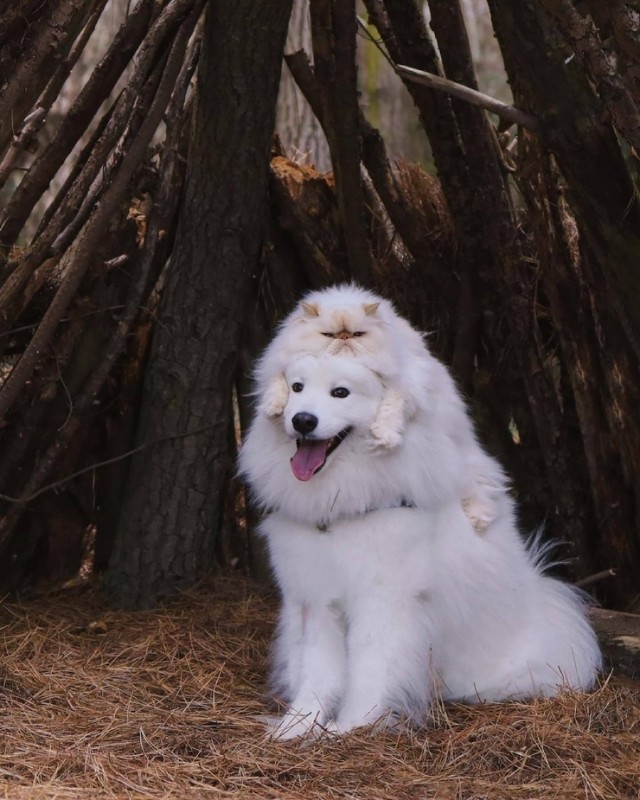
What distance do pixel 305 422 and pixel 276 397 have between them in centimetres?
21

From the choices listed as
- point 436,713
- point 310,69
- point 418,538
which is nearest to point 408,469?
point 418,538

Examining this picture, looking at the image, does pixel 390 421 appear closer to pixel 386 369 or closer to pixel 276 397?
pixel 386 369

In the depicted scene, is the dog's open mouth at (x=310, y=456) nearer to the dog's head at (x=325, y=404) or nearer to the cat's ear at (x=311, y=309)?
the dog's head at (x=325, y=404)

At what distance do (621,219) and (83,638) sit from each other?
8.14ft

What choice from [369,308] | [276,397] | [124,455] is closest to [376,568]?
[276,397]

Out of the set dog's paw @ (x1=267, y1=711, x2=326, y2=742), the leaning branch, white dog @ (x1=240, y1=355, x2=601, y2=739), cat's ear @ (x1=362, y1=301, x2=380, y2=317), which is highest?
the leaning branch

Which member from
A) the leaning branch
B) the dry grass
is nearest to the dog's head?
the dry grass

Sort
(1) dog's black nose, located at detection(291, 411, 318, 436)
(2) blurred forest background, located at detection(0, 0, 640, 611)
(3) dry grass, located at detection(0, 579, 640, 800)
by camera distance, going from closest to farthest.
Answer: (3) dry grass, located at detection(0, 579, 640, 800)
(1) dog's black nose, located at detection(291, 411, 318, 436)
(2) blurred forest background, located at detection(0, 0, 640, 611)

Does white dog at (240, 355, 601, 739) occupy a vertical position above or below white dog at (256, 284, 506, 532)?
below

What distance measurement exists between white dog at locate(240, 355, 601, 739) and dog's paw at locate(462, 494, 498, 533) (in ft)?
0.11

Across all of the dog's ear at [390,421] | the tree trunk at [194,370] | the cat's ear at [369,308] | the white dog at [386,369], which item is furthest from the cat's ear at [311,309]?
the tree trunk at [194,370]

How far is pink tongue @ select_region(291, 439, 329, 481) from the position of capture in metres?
3.09

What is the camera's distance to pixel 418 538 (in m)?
3.17

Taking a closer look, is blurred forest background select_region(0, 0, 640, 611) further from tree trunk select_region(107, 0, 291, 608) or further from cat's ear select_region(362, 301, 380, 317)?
cat's ear select_region(362, 301, 380, 317)
